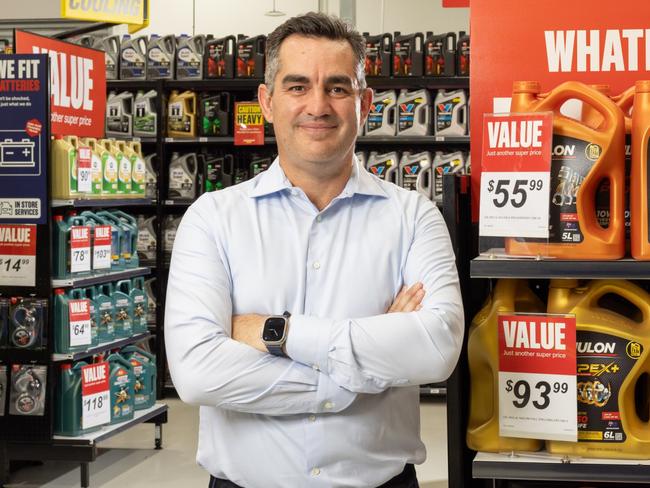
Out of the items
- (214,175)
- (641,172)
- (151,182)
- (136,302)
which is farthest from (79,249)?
(641,172)

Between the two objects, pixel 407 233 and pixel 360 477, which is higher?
pixel 407 233

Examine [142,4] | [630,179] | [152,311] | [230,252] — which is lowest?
[152,311]

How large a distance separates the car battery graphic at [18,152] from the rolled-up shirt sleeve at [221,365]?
10.1 feet

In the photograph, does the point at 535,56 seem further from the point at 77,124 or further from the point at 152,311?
the point at 152,311

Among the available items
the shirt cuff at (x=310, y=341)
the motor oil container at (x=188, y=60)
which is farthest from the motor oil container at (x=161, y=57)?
the shirt cuff at (x=310, y=341)

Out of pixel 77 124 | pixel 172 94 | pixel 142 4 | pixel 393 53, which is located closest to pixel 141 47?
pixel 172 94

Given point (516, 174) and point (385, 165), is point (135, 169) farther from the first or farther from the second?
point (516, 174)

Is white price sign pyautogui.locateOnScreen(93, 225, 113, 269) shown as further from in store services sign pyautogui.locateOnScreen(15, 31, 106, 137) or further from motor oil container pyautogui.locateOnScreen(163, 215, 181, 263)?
motor oil container pyautogui.locateOnScreen(163, 215, 181, 263)

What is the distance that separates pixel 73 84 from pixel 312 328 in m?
3.97

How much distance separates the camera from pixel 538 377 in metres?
2.35

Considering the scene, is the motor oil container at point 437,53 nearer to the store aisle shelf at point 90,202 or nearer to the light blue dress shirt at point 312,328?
the store aisle shelf at point 90,202

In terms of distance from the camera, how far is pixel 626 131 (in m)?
2.37

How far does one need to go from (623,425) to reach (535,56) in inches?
40.1

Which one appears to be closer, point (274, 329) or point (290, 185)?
point (274, 329)
